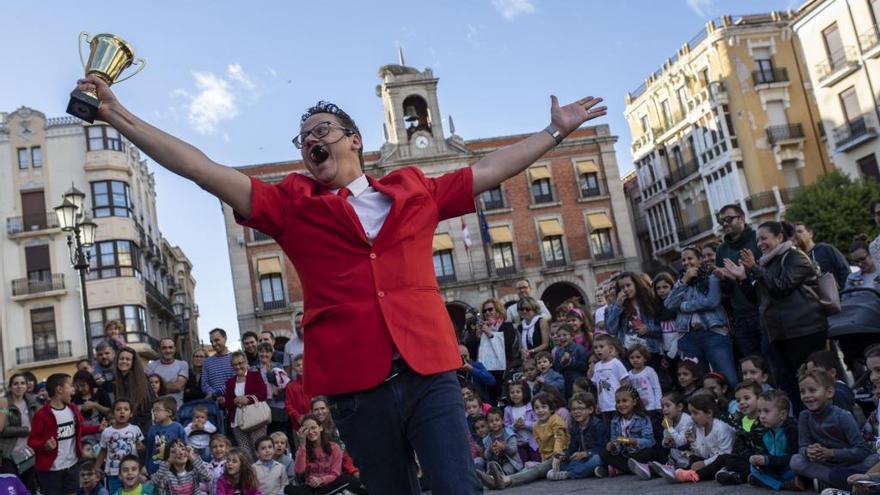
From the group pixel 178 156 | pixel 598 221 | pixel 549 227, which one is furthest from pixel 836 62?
pixel 178 156

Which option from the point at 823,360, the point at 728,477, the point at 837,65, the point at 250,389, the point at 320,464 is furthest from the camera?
the point at 837,65

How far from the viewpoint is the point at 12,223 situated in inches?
1464

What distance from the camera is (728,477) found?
7.04 m

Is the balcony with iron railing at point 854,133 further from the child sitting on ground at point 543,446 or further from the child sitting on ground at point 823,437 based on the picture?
the child sitting on ground at point 823,437

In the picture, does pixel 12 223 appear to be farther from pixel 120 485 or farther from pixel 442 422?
pixel 442 422

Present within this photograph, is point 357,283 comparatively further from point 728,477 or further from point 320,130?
point 728,477

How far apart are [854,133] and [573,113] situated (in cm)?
3387

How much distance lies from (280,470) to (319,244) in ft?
24.1

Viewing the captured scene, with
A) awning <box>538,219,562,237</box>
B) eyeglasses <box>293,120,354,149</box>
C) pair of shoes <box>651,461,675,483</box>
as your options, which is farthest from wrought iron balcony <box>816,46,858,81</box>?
eyeglasses <box>293,120,354,149</box>

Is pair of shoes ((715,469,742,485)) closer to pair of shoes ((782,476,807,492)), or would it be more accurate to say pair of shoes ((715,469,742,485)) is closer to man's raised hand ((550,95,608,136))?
pair of shoes ((782,476,807,492))

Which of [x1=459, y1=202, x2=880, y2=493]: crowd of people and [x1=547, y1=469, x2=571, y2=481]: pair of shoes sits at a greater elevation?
[x1=459, y1=202, x2=880, y2=493]: crowd of people

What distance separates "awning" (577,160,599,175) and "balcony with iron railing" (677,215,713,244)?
5819 millimetres

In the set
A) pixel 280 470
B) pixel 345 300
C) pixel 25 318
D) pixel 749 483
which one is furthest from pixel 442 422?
pixel 25 318

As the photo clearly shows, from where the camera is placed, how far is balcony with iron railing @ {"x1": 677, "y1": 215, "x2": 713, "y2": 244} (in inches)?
1714
